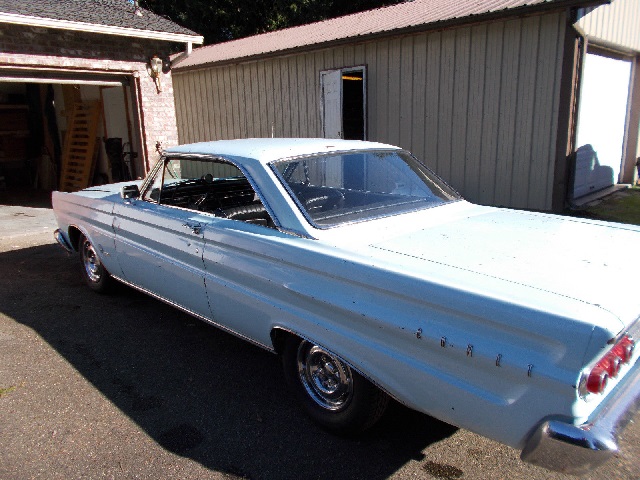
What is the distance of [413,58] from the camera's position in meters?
8.24

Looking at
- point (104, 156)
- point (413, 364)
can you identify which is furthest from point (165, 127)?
point (413, 364)

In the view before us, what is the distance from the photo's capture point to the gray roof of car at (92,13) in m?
8.23

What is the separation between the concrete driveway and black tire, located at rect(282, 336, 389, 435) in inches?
4.8

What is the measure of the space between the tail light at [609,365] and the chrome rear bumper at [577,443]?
127 mm

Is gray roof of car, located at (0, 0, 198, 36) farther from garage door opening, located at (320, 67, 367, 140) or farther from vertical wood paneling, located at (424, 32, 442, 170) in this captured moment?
vertical wood paneling, located at (424, 32, 442, 170)

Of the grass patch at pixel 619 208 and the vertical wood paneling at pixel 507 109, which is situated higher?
the vertical wood paneling at pixel 507 109

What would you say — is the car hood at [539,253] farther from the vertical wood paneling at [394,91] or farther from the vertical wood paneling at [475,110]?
the vertical wood paneling at [394,91]

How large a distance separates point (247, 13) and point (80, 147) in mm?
13178

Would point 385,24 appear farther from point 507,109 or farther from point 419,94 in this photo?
point 507,109

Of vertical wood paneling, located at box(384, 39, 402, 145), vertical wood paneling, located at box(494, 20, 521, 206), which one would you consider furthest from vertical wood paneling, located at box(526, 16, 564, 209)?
vertical wood paneling, located at box(384, 39, 402, 145)

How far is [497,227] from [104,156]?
12207mm

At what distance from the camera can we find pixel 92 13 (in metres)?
9.43

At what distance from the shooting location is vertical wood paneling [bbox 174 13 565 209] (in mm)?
7027

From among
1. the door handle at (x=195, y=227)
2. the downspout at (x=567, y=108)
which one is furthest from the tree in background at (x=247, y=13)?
the door handle at (x=195, y=227)
